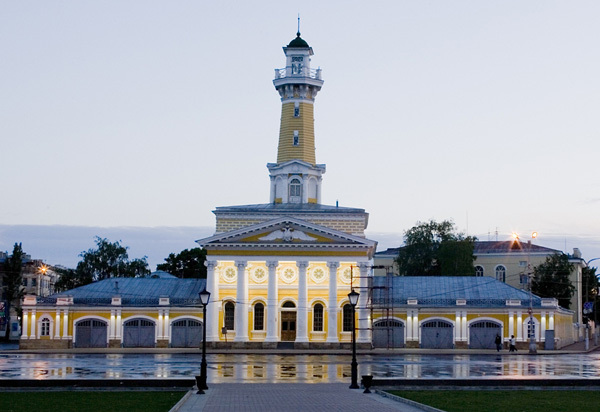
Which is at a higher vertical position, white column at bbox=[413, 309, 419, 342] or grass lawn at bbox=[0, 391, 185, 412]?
white column at bbox=[413, 309, 419, 342]

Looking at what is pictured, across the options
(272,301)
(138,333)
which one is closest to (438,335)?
(272,301)

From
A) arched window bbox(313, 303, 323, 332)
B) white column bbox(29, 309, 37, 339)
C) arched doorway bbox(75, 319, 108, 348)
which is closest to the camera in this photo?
white column bbox(29, 309, 37, 339)

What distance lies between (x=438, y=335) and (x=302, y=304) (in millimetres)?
10828

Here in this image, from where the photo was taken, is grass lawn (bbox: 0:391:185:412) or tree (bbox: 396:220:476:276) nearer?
grass lawn (bbox: 0:391:185:412)

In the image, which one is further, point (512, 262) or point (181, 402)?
point (512, 262)

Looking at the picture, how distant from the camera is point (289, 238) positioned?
7469 centimetres

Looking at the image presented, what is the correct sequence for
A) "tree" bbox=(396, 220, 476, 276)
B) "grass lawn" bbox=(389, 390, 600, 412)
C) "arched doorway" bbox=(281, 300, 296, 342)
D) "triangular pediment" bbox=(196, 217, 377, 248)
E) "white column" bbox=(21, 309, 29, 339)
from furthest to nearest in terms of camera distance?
"tree" bbox=(396, 220, 476, 276)
"arched doorway" bbox=(281, 300, 296, 342)
"triangular pediment" bbox=(196, 217, 377, 248)
"white column" bbox=(21, 309, 29, 339)
"grass lawn" bbox=(389, 390, 600, 412)

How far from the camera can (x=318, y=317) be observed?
76062mm

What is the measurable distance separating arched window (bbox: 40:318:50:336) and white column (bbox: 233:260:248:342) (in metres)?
14.3

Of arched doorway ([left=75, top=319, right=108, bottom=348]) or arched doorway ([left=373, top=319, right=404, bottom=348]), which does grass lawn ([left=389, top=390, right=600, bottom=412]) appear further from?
arched doorway ([left=75, top=319, right=108, bottom=348])

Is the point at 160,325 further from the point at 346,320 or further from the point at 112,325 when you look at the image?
the point at 346,320

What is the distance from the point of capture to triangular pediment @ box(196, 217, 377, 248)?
74.4 m

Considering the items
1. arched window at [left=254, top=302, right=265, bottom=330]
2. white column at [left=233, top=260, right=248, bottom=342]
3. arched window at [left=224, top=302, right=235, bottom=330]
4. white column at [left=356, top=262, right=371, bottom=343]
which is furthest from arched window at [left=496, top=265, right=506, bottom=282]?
white column at [left=233, top=260, right=248, bottom=342]

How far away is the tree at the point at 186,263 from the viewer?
121 metres
